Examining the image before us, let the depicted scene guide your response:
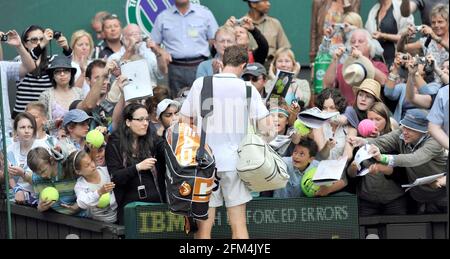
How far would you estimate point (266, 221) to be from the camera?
11.4 meters

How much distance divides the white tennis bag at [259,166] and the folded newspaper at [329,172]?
354mm

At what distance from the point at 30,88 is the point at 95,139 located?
209cm

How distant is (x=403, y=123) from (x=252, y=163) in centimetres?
152

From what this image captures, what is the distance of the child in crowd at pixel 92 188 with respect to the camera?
1152 cm

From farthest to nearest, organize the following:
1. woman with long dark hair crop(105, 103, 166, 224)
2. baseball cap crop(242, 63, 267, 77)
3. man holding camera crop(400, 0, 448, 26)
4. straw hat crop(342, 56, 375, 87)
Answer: man holding camera crop(400, 0, 448, 26) → straw hat crop(342, 56, 375, 87) → baseball cap crop(242, 63, 267, 77) → woman with long dark hair crop(105, 103, 166, 224)

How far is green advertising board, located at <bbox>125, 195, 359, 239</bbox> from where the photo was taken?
37.4ft

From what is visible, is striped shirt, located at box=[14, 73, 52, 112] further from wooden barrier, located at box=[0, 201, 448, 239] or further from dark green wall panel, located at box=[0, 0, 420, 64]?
wooden barrier, located at box=[0, 201, 448, 239]

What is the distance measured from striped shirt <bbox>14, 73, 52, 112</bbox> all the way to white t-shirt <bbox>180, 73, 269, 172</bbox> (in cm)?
293

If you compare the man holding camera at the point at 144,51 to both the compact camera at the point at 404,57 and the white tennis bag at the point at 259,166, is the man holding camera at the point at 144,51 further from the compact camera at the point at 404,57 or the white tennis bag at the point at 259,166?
the white tennis bag at the point at 259,166

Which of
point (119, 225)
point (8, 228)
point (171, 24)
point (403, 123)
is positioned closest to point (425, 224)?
point (403, 123)

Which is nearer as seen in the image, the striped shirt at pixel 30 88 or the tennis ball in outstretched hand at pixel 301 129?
the tennis ball in outstretched hand at pixel 301 129

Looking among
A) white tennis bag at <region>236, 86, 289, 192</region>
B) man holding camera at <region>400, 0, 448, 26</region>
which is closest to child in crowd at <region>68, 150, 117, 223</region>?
white tennis bag at <region>236, 86, 289, 192</region>

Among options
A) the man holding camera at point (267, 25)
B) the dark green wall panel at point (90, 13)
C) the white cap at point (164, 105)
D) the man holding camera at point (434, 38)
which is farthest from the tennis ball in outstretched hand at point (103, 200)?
the dark green wall panel at point (90, 13)

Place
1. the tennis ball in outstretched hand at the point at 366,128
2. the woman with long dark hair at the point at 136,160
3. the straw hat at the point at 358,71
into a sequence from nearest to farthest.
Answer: the woman with long dark hair at the point at 136,160, the tennis ball in outstretched hand at the point at 366,128, the straw hat at the point at 358,71
